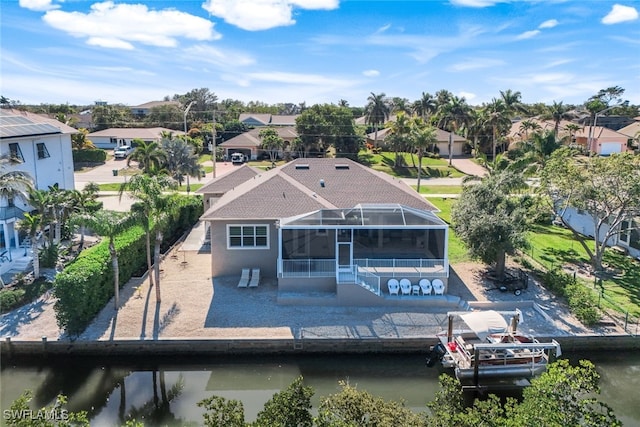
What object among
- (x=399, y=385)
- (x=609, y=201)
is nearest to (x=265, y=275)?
(x=399, y=385)

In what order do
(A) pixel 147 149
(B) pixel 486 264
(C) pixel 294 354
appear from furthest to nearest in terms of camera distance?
(A) pixel 147 149 → (B) pixel 486 264 → (C) pixel 294 354

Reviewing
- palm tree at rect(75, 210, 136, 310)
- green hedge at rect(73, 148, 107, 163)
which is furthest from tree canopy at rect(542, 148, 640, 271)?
green hedge at rect(73, 148, 107, 163)

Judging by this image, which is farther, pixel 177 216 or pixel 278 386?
pixel 177 216

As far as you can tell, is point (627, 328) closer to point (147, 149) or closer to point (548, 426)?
point (548, 426)

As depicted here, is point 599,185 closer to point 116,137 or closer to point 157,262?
point 157,262

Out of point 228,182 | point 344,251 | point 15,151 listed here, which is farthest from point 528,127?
point 15,151

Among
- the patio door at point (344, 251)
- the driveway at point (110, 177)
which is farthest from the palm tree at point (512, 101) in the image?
the patio door at point (344, 251)

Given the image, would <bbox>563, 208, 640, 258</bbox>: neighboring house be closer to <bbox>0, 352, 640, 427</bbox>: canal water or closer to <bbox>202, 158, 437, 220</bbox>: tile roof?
<bbox>202, 158, 437, 220</bbox>: tile roof
